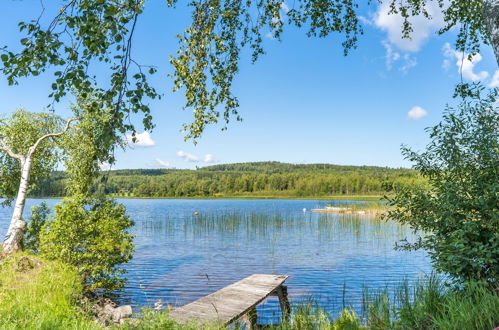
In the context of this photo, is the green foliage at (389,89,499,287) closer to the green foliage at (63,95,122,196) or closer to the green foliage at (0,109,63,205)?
the green foliage at (63,95,122,196)

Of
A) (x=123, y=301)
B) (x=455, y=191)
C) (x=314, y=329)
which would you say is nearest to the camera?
(x=455, y=191)

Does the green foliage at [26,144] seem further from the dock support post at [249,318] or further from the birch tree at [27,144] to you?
the dock support post at [249,318]

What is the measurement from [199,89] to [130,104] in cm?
322

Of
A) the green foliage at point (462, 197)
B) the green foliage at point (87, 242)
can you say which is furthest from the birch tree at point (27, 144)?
the green foliage at point (462, 197)

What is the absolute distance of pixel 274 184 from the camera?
148 meters

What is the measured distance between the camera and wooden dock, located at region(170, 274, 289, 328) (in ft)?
23.7

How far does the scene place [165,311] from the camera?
21.4 feet


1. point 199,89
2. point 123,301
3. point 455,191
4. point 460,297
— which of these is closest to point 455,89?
point 455,191

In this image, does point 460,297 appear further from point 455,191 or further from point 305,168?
point 305,168

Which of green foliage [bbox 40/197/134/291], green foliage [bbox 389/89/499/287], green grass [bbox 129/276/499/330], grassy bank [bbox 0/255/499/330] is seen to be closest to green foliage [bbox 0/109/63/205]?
green foliage [bbox 40/197/134/291]

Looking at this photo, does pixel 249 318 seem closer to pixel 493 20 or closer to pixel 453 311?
pixel 453 311

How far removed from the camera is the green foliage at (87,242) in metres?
11.6

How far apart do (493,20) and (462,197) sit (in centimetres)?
280

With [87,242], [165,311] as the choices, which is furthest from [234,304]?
[87,242]
